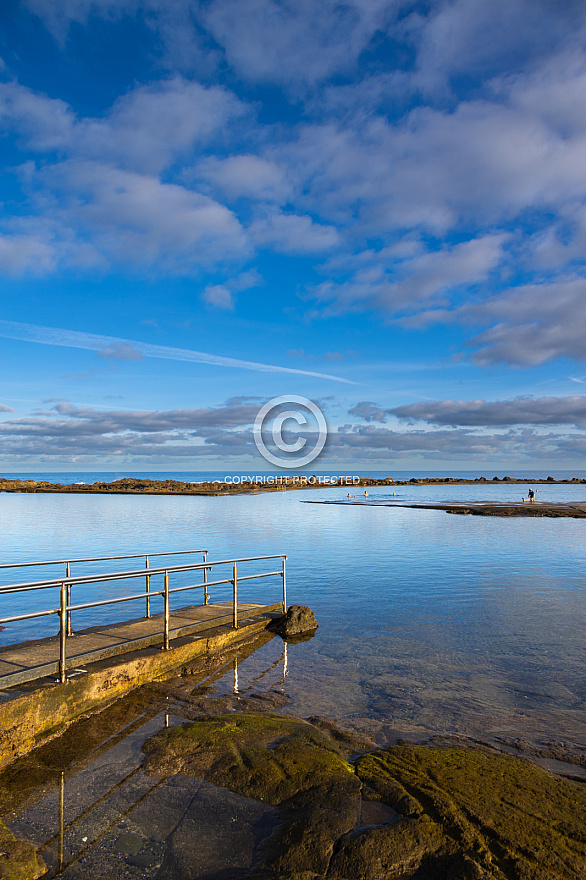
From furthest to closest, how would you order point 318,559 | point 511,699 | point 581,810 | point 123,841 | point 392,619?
1. point 318,559
2. point 392,619
3. point 511,699
4. point 581,810
5. point 123,841

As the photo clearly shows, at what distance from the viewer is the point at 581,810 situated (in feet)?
14.5

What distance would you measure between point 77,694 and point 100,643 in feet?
4.68

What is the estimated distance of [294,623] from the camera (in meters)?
10.8

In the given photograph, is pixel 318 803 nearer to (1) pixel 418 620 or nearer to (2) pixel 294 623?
(2) pixel 294 623

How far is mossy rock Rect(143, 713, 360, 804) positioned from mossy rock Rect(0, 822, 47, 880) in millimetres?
1414

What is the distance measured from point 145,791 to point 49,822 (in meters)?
0.82

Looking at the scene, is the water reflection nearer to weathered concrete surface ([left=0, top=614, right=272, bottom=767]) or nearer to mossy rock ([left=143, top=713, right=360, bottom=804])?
mossy rock ([left=143, top=713, right=360, bottom=804])

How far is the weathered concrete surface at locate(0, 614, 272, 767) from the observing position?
5262 millimetres

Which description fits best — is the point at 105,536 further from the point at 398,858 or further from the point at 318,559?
the point at 398,858

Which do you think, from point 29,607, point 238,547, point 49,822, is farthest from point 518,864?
point 238,547

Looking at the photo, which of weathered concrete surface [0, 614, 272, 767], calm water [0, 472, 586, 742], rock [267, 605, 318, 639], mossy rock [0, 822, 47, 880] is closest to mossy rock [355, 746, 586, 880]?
calm water [0, 472, 586, 742]

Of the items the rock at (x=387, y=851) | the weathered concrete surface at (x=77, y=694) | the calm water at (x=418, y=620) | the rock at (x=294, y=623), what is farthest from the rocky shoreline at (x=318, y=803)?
the rock at (x=294, y=623)

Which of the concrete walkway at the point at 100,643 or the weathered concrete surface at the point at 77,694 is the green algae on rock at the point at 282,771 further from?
the concrete walkway at the point at 100,643

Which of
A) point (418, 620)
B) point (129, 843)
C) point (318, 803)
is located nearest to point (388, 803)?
point (318, 803)
